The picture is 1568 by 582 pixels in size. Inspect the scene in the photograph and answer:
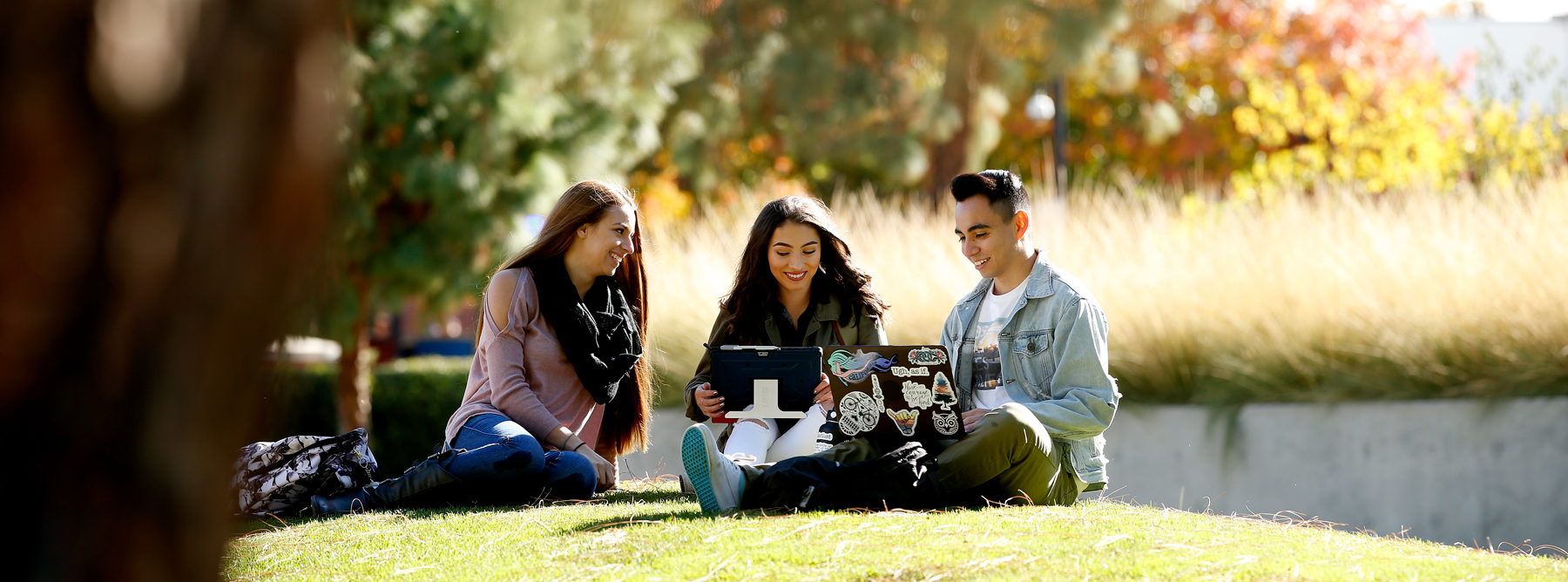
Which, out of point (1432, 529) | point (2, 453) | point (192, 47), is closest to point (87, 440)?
point (2, 453)

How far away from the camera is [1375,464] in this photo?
6.00 m

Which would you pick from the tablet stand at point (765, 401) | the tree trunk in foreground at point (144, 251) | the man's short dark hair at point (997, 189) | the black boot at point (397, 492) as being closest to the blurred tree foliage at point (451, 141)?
the black boot at point (397, 492)

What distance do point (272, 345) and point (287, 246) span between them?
11cm

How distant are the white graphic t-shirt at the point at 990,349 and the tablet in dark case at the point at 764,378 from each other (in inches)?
22.4

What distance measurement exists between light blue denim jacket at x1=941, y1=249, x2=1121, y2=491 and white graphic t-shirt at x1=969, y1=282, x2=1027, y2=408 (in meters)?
0.05

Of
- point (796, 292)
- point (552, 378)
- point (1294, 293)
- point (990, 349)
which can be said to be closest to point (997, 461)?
point (990, 349)

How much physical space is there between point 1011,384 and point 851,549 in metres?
1.36

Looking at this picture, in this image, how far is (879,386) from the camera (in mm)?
3674

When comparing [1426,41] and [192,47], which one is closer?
[192,47]

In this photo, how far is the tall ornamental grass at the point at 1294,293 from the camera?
6.05 metres

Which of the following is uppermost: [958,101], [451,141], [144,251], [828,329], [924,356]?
[958,101]

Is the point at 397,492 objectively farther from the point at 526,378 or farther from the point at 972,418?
the point at 972,418

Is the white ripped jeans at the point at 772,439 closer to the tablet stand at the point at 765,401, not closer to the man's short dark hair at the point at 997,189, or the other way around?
the tablet stand at the point at 765,401

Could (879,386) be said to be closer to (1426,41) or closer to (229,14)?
(229,14)
